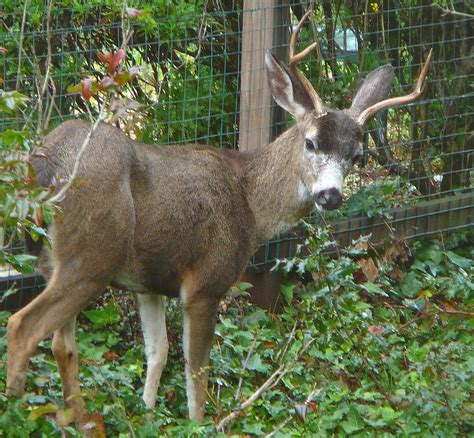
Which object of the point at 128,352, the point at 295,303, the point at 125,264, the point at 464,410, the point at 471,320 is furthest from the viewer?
the point at 295,303

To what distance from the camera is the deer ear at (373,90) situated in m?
7.97

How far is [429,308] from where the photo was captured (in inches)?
324

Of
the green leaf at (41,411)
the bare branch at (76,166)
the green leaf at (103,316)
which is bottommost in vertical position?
the green leaf at (103,316)

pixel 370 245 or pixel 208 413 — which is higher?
pixel 370 245

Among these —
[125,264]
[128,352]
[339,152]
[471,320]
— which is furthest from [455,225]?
[125,264]

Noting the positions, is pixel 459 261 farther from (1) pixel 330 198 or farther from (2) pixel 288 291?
(1) pixel 330 198

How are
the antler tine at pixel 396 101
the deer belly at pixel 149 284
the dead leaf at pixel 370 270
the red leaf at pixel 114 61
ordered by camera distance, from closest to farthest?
the red leaf at pixel 114 61
the deer belly at pixel 149 284
the antler tine at pixel 396 101
the dead leaf at pixel 370 270

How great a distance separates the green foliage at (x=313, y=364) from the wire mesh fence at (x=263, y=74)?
0.63 metres

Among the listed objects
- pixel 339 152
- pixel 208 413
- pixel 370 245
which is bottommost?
pixel 208 413

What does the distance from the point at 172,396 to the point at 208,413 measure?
0.30 metres

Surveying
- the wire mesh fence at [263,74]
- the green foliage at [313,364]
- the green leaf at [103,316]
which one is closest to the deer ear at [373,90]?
the wire mesh fence at [263,74]

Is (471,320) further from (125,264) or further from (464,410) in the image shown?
(125,264)

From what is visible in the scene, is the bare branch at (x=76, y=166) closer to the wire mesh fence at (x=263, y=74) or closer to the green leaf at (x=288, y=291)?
the wire mesh fence at (x=263, y=74)

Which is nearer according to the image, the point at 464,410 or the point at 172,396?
the point at 464,410
